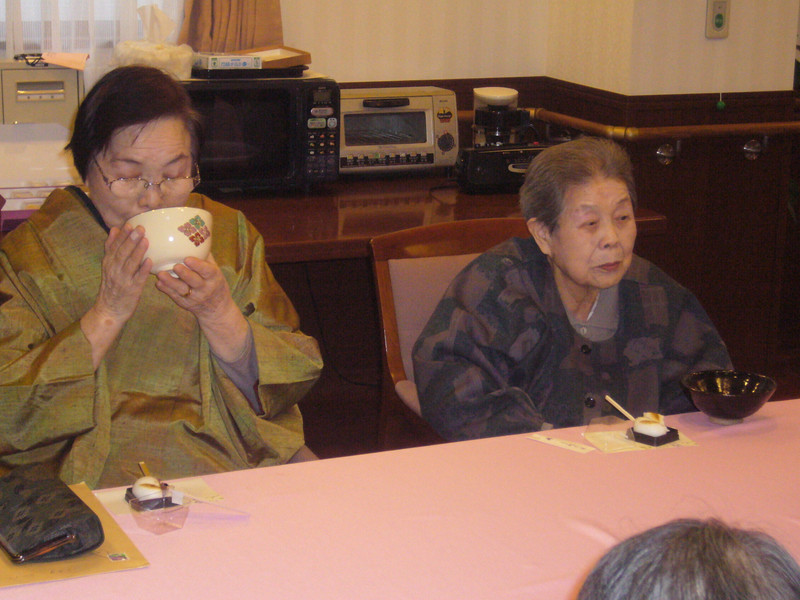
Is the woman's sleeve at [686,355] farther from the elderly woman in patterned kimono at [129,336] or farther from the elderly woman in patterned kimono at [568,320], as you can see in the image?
the elderly woman in patterned kimono at [129,336]

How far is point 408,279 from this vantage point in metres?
1.97

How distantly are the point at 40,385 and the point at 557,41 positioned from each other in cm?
246

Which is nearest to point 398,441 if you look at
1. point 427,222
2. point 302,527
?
point 427,222

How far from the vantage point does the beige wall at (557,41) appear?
9.77ft

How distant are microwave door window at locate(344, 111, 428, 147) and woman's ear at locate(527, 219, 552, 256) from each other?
3.66 ft

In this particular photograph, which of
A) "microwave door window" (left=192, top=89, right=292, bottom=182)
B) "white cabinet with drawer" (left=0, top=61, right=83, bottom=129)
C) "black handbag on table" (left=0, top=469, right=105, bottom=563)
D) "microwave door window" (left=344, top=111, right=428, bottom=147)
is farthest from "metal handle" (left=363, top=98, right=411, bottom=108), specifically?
"black handbag on table" (left=0, top=469, right=105, bottom=563)

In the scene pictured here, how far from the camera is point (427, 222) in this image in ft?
7.91

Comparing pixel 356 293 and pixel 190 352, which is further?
pixel 356 293

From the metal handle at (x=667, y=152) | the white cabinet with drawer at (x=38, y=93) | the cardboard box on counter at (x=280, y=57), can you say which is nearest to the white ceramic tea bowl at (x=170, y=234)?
the white cabinet with drawer at (x=38, y=93)

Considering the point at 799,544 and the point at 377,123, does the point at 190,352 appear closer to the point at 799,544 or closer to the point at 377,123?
the point at 799,544

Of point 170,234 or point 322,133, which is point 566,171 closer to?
point 170,234

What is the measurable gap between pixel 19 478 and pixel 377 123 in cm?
190

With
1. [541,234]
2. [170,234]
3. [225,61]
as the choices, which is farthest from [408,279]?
[225,61]

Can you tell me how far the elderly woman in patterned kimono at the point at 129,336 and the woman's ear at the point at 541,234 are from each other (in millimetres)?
479
